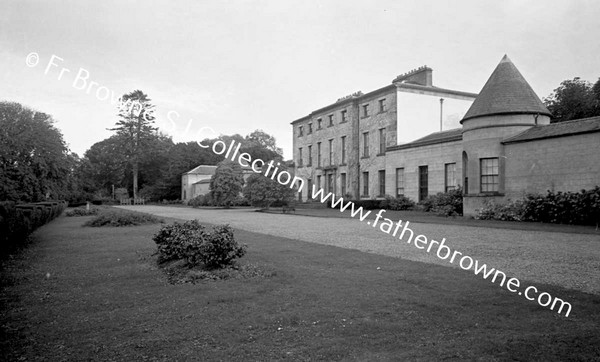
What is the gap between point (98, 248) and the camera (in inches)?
451

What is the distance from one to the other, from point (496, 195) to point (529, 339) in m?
18.5

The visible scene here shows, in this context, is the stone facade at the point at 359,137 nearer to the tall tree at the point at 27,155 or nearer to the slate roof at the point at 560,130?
the slate roof at the point at 560,130

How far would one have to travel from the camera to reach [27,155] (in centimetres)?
2641

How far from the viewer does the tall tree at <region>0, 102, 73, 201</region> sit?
24.2 meters

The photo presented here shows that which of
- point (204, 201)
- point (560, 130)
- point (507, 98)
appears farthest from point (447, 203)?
point (204, 201)

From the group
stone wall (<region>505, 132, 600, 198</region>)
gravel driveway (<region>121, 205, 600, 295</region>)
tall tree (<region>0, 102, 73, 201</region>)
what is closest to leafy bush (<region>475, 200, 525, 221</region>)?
stone wall (<region>505, 132, 600, 198</region>)

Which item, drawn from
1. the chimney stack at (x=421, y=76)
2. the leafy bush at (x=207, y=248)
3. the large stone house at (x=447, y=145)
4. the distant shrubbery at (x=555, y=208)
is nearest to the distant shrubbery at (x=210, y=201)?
the large stone house at (x=447, y=145)

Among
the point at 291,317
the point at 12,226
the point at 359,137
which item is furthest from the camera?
the point at 359,137

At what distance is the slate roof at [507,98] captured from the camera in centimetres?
2123

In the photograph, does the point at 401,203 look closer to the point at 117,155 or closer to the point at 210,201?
the point at 210,201

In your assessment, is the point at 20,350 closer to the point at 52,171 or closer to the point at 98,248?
the point at 98,248

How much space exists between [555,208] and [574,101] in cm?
1891

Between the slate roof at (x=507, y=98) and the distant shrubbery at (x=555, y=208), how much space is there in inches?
181

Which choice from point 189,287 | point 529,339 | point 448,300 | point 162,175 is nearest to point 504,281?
point 448,300
